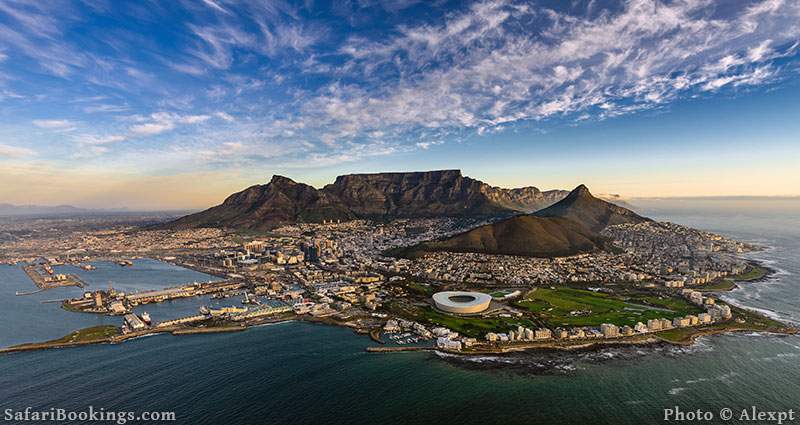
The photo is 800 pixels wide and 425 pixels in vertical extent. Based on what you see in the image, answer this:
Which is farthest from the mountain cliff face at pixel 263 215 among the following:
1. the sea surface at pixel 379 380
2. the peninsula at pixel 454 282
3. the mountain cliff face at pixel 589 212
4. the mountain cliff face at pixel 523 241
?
the sea surface at pixel 379 380

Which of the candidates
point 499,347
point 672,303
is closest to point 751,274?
point 672,303

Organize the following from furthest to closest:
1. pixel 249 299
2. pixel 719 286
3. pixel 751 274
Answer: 1. pixel 751 274
2. pixel 719 286
3. pixel 249 299

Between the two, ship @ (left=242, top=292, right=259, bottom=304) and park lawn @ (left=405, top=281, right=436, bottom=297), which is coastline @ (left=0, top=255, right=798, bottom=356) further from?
park lawn @ (left=405, top=281, right=436, bottom=297)

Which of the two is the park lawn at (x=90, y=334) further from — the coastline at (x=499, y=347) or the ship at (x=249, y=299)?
the ship at (x=249, y=299)

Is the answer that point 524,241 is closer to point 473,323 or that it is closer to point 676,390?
point 473,323

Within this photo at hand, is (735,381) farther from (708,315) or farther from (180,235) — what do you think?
(180,235)

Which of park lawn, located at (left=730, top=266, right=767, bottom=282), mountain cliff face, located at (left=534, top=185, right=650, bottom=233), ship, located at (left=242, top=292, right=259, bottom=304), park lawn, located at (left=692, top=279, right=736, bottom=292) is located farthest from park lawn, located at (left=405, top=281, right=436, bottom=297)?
mountain cliff face, located at (left=534, top=185, right=650, bottom=233)
